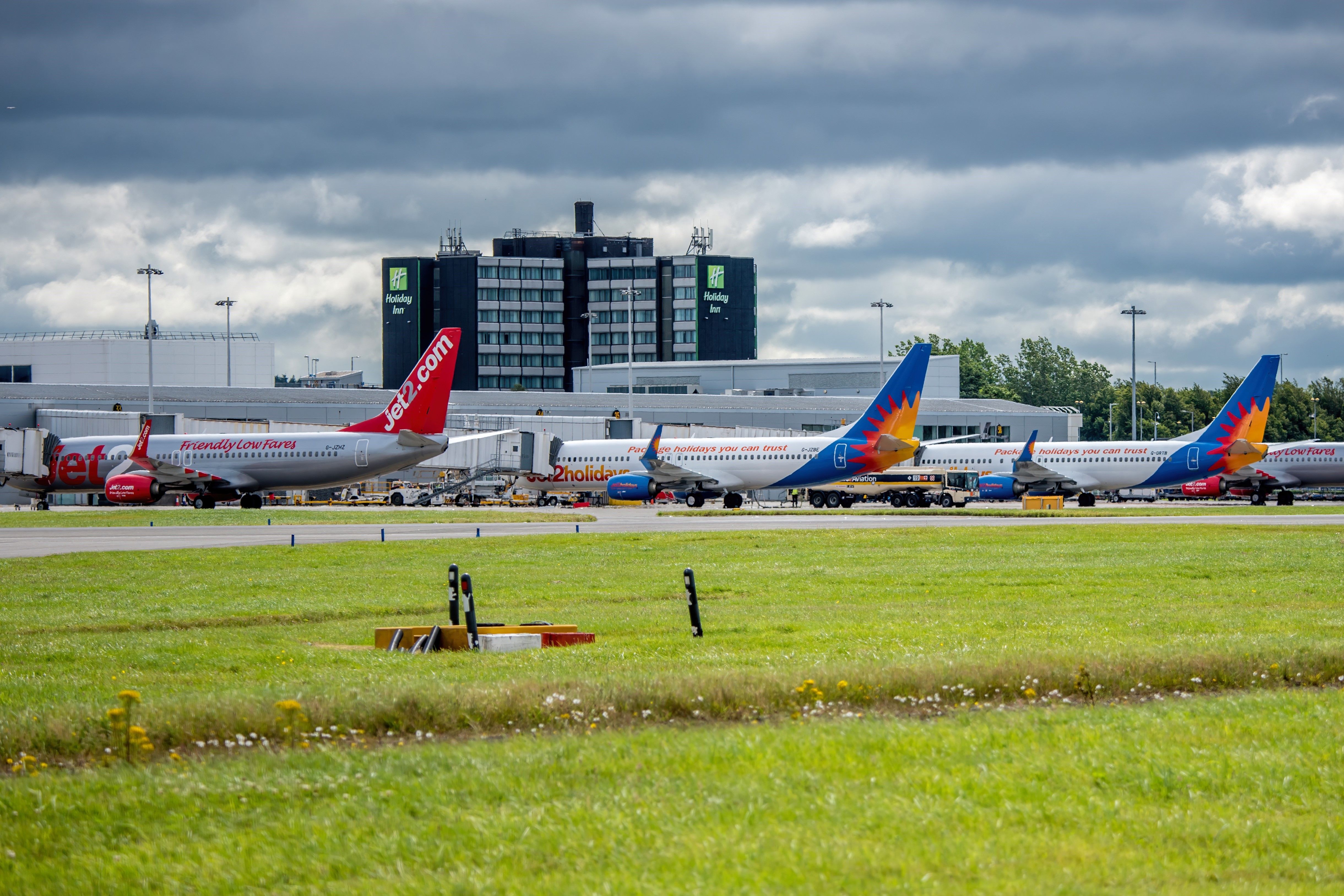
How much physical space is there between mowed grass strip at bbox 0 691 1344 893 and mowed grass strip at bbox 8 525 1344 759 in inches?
49.4

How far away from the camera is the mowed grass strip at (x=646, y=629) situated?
35.6 ft

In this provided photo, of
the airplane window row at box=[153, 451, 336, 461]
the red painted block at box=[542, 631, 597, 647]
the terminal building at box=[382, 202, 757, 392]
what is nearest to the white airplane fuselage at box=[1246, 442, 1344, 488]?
the airplane window row at box=[153, 451, 336, 461]

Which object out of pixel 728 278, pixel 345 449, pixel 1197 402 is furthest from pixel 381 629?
pixel 1197 402

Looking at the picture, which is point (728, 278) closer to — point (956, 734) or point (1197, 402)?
point (1197, 402)

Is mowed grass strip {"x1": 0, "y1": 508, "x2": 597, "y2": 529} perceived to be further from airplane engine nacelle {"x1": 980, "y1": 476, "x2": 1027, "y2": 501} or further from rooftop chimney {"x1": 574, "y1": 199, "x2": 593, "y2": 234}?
rooftop chimney {"x1": 574, "y1": 199, "x2": 593, "y2": 234}

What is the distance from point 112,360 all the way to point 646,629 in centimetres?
12816

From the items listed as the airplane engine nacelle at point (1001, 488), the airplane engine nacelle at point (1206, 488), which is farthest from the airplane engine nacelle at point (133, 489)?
the airplane engine nacelle at point (1206, 488)

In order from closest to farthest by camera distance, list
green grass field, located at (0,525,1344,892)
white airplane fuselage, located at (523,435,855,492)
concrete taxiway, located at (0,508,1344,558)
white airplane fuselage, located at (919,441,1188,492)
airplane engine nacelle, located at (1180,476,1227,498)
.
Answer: green grass field, located at (0,525,1344,892) < concrete taxiway, located at (0,508,1344,558) < white airplane fuselage, located at (523,435,855,492) < white airplane fuselage, located at (919,441,1188,492) < airplane engine nacelle, located at (1180,476,1227,498)

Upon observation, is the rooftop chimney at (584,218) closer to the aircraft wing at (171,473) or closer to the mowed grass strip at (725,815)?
the aircraft wing at (171,473)

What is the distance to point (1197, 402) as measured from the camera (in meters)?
178

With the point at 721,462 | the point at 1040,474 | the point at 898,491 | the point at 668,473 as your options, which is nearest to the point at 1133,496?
the point at 1040,474

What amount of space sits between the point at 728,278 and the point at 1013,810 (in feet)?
544

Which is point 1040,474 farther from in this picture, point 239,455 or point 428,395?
point 239,455

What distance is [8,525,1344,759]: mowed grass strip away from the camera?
10852mm
